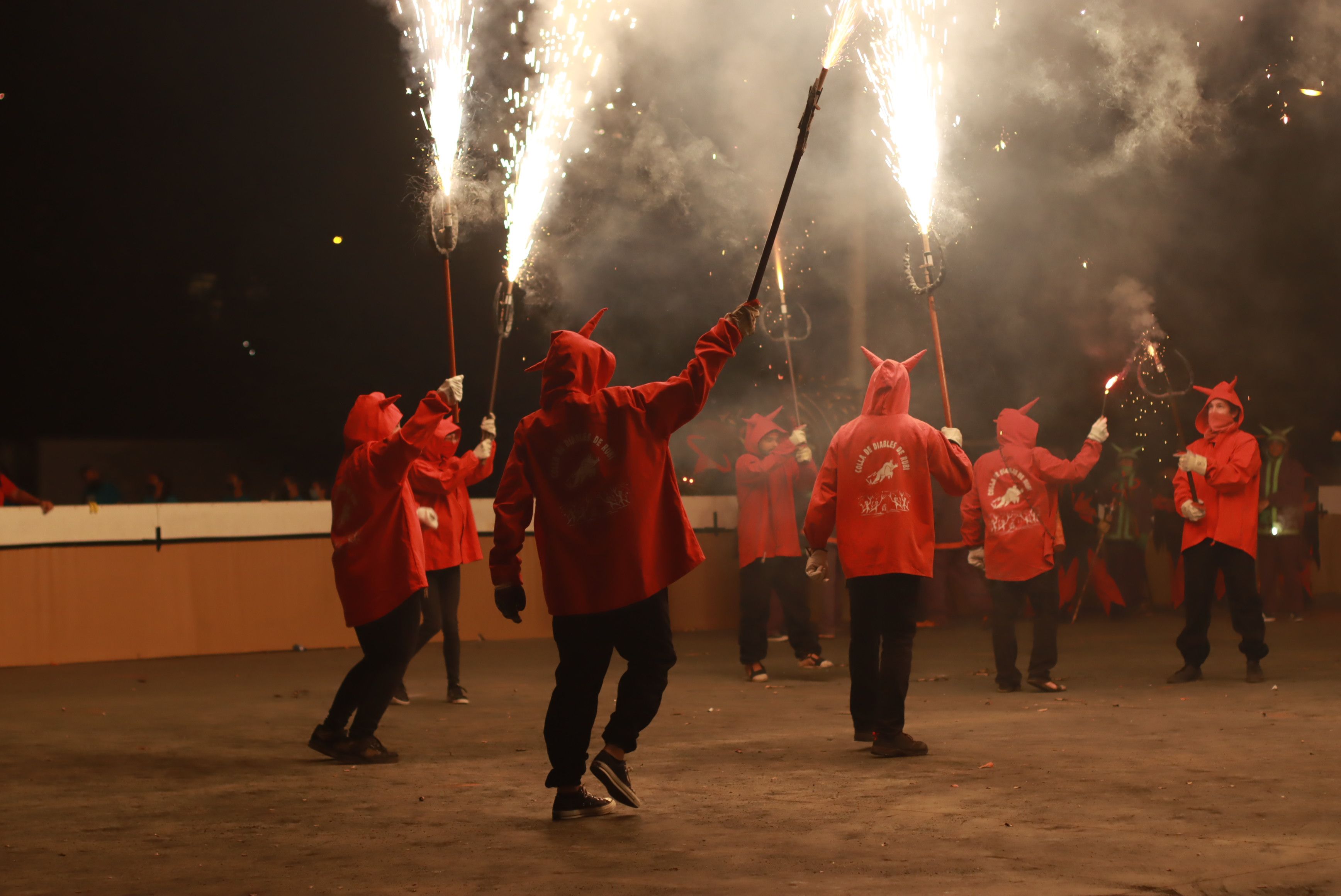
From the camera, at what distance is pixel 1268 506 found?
13.5 m

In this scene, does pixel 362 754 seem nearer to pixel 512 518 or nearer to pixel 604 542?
pixel 512 518

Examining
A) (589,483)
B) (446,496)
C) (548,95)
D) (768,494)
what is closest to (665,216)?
(548,95)

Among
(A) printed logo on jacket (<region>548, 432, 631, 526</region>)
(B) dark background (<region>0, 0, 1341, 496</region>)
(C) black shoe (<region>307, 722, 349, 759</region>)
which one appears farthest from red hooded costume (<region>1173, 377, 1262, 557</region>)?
(B) dark background (<region>0, 0, 1341, 496</region>)

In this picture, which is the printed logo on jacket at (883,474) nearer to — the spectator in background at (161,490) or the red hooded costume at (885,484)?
the red hooded costume at (885,484)

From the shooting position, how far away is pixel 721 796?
205 inches

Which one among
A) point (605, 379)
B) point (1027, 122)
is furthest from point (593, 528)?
point (1027, 122)

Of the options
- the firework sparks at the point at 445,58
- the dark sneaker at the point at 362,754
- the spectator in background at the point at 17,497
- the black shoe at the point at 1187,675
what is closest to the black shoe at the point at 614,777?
the dark sneaker at the point at 362,754

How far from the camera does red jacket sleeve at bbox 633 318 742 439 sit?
16.3 feet

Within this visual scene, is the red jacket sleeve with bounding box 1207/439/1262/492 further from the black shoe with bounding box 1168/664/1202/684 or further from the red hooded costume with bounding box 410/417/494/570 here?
the red hooded costume with bounding box 410/417/494/570

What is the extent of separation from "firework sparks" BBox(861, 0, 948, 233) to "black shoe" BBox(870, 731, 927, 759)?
4.28 metres

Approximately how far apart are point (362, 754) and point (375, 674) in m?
0.37

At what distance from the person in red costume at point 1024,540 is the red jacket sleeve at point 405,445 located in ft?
12.5

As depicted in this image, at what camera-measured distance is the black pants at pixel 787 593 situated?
32.3ft

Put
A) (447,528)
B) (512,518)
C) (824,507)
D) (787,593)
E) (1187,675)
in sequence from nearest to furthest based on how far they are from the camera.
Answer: (512,518) < (824,507) < (447,528) < (1187,675) < (787,593)
